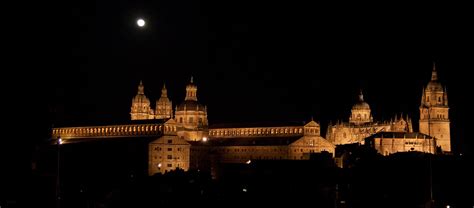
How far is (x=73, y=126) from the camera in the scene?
136125 mm

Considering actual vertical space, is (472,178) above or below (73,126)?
below

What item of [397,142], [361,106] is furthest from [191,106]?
[397,142]

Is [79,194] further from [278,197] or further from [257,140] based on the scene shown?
[257,140]

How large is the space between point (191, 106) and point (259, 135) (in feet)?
34.9

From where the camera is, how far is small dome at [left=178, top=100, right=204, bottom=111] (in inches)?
5049

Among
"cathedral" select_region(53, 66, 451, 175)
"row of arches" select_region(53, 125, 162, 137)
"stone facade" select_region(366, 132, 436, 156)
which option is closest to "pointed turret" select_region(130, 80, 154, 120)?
"cathedral" select_region(53, 66, 451, 175)

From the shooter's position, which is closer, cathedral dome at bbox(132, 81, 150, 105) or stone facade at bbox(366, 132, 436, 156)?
stone facade at bbox(366, 132, 436, 156)

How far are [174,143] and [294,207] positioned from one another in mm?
32480

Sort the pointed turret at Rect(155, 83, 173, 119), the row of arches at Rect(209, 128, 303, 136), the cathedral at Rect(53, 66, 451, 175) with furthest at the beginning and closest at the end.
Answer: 1. the pointed turret at Rect(155, 83, 173, 119)
2. the row of arches at Rect(209, 128, 303, 136)
3. the cathedral at Rect(53, 66, 451, 175)

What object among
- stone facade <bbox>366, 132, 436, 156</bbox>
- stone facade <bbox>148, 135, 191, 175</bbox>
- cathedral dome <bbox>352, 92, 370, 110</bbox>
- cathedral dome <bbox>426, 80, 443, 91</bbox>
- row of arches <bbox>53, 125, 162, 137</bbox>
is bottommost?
stone facade <bbox>148, 135, 191, 175</bbox>

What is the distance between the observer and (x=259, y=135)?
12962 cm

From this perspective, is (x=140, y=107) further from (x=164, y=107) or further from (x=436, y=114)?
(x=436, y=114)

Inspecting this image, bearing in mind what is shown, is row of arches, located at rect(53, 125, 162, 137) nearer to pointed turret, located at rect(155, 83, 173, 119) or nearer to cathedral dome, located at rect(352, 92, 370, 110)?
pointed turret, located at rect(155, 83, 173, 119)

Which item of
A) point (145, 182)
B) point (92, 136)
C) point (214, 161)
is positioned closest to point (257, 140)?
point (214, 161)
